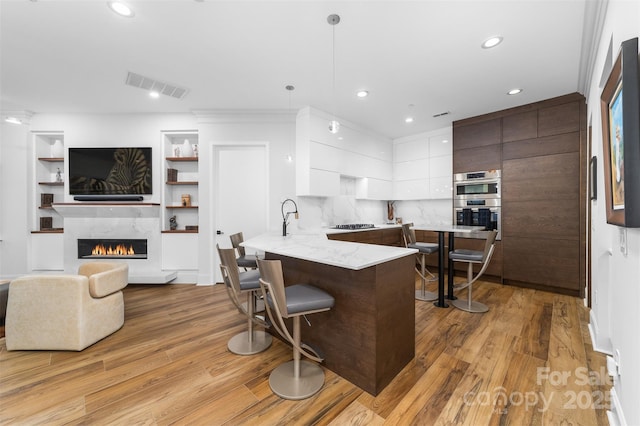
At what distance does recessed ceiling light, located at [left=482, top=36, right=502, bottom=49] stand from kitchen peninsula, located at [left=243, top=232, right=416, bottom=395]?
2156 mm

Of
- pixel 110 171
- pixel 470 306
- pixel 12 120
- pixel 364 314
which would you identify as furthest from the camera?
pixel 110 171

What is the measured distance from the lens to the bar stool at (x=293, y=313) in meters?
1.49

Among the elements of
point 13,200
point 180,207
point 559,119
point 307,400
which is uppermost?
point 559,119

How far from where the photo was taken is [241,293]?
207 cm

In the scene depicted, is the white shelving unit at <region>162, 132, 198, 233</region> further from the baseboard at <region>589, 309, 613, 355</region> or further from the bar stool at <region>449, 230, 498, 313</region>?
the baseboard at <region>589, 309, 613, 355</region>

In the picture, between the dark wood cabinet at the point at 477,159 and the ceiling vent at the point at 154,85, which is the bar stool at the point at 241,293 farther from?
the dark wood cabinet at the point at 477,159

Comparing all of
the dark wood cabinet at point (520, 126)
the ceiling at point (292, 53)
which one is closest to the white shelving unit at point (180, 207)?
the ceiling at point (292, 53)

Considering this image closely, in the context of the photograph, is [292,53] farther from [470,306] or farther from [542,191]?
[542,191]

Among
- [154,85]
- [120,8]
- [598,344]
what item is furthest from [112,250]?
[598,344]

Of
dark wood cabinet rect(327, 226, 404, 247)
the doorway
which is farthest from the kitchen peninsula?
the doorway

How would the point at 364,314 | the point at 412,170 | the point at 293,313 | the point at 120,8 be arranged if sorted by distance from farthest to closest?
the point at 412,170 < the point at 120,8 < the point at 364,314 < the point at 293,313

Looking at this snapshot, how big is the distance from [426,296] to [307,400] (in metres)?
2.37

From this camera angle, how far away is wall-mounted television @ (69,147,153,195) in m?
4.18

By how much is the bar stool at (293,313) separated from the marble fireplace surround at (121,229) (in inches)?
125
